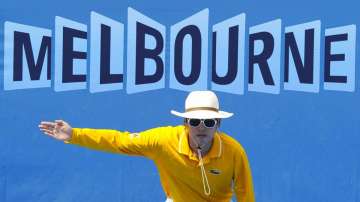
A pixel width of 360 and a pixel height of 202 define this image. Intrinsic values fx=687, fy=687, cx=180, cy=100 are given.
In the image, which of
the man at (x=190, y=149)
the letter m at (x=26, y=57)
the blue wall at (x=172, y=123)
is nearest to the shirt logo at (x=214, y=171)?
the man at (x=190, y=149)

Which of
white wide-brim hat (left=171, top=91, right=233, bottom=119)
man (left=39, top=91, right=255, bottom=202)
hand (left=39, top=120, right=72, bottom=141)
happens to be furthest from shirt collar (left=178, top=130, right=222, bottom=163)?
hand (left=39, top=120, right=72, bottom=141)

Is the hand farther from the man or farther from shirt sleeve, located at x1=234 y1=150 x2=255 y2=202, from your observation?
shirt sleeve, located at x1=234 y1=150 x2=255 y2=202

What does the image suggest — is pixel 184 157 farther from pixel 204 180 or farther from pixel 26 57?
pixel 26 57

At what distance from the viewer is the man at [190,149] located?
128 inches

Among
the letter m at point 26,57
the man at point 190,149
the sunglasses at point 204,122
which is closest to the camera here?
the sunglasses at point 204,122

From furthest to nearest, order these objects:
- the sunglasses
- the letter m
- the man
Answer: the letter m
the man
the sunglasses

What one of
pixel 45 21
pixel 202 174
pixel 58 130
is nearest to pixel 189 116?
pixel 202 174

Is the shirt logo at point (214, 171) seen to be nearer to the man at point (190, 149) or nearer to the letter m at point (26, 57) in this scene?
the man at point (190, 149)

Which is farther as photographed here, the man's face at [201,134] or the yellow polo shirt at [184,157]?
the yellow polo shirt at [184,157]

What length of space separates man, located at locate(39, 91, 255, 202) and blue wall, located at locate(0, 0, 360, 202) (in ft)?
3.71

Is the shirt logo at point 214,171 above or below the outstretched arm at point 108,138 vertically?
below

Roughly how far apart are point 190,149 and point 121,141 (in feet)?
1.12

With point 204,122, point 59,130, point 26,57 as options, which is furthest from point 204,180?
point 26,57

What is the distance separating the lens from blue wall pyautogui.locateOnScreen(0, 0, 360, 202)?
14.6ft
